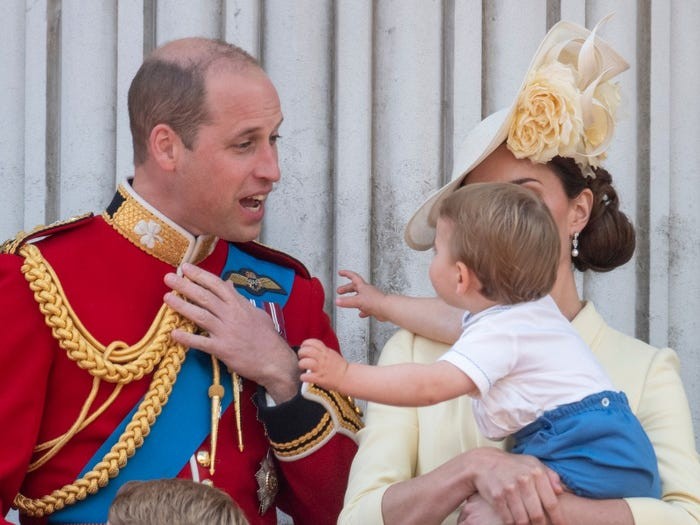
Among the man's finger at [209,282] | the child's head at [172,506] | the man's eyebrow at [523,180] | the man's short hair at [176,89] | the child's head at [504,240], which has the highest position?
the man's short hair at [176,89]

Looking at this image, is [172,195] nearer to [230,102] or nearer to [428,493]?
[230,102]

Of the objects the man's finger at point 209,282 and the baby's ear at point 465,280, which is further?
the man's finger at point 209,282

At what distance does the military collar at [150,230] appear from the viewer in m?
3.03

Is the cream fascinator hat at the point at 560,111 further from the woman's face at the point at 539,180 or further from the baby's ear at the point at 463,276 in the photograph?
the baby's ear at the point at 463,276

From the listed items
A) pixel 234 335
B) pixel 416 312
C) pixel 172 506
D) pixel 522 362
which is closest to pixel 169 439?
pixel 234 335

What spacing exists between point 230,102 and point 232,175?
153 millimetres

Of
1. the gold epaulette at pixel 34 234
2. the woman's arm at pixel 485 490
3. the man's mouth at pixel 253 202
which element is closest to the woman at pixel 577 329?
the woman's arm at pixel 485 490

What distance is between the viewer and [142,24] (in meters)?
3.73

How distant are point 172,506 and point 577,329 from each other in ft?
3.25

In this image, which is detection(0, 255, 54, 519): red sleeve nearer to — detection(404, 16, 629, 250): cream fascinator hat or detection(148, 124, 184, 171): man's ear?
detection(148, 124, 184, 171): man's ear

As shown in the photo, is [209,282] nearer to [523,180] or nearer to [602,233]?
[523,180]

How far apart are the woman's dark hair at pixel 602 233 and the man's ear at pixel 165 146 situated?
2.67ft

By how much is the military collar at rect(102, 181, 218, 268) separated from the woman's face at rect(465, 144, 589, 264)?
2.00 feet

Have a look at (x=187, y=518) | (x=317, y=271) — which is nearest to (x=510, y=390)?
(x=187, y=518)
